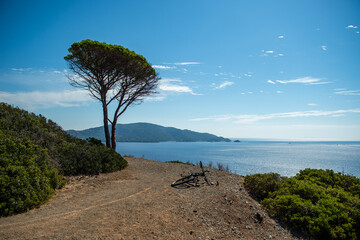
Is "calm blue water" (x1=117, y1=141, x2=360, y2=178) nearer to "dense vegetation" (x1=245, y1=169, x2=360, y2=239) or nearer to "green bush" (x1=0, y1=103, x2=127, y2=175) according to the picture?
"green bush" (x1=0, y1=103, x2=127, y2=175)

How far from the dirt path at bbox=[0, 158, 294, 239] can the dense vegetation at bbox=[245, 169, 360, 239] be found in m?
0.53

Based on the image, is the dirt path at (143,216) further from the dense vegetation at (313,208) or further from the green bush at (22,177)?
the dense vegetation at (313,208)

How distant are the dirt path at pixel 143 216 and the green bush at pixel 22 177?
31 cm

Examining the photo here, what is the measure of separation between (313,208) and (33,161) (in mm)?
8666

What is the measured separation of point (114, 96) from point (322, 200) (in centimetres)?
1457

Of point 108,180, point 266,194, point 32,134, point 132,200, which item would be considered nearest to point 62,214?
point 132,200

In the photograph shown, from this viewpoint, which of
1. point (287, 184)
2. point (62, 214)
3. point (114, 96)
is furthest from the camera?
point (114, 96)

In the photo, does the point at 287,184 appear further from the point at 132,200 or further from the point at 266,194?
the point at 132,200

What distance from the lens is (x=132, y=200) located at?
596 centimetres

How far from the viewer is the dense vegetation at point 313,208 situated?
16.6ft

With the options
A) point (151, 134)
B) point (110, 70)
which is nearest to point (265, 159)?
point (110, 70)

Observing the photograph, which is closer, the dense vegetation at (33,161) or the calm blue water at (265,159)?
the dense vegetation at (33,161)

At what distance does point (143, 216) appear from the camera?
4773 mm

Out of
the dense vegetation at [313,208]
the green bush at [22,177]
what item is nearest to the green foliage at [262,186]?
the dense vegetation at [313,208]
